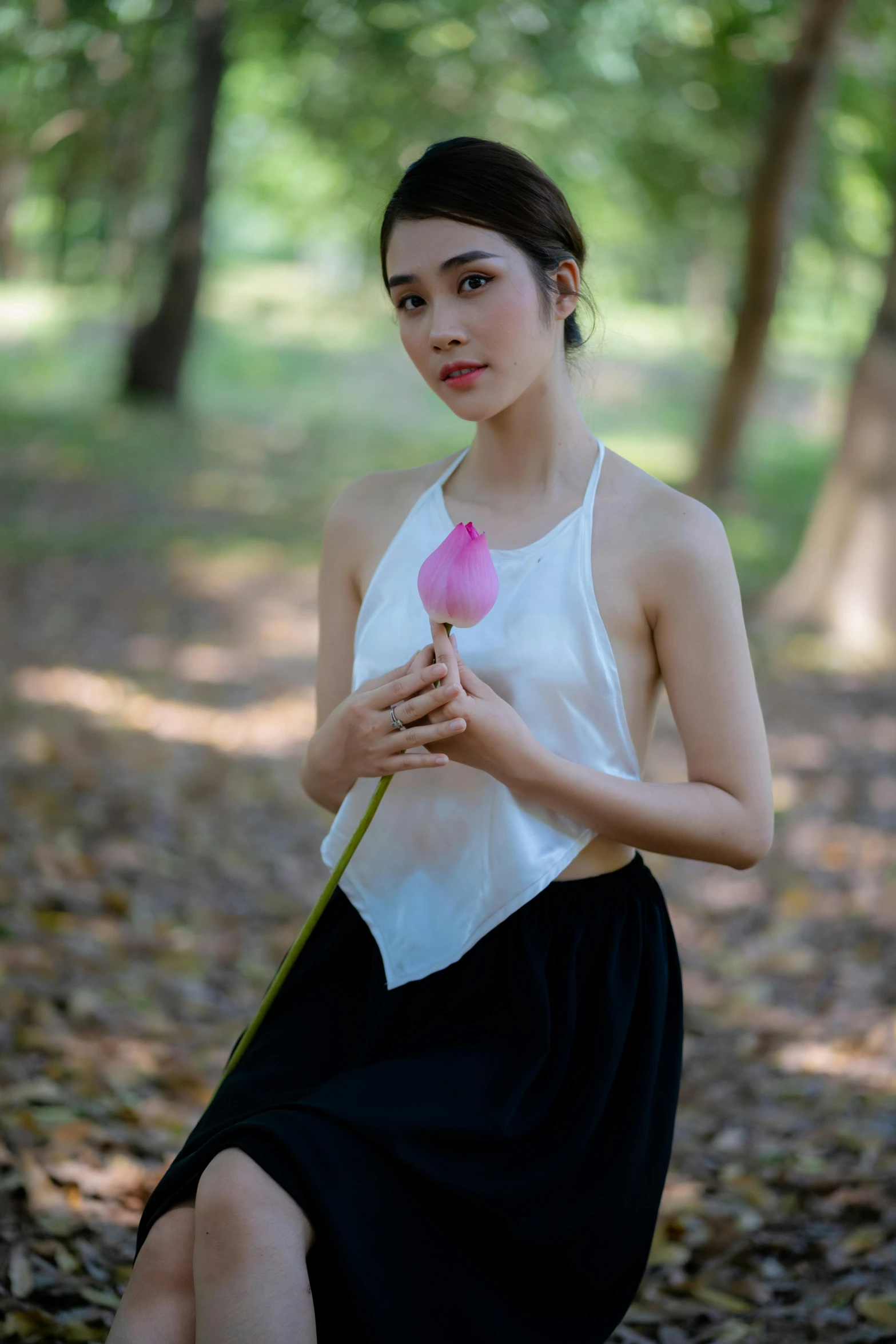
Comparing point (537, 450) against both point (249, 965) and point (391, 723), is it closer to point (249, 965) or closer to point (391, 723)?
point (391, 723)

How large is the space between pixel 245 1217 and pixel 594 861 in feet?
2.41

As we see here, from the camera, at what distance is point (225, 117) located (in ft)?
49.2

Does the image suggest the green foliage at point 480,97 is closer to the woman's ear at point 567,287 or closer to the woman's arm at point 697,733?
the woman's ear at point 567,287

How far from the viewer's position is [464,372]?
1.88 meters

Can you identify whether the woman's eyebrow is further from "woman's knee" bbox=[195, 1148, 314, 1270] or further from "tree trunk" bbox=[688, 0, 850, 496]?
"tree trunk" bbox=[688, 0, 850, 496]

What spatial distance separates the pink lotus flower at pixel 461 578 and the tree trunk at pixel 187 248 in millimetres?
12206

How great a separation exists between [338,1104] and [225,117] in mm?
15382

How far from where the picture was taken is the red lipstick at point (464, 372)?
6.14 ft

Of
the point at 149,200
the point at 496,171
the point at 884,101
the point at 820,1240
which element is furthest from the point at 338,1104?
the point at 149,200

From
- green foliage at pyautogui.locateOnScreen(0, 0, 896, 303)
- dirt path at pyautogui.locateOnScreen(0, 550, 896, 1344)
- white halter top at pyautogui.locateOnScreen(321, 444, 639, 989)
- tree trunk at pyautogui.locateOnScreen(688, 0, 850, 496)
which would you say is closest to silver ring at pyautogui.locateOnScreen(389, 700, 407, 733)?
white halter top at pyautogui.locateOnScreen(321, 444, 639, 989)

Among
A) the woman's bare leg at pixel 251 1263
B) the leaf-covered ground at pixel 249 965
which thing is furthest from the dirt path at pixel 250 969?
the woman's bare leg at pixel 251 1263

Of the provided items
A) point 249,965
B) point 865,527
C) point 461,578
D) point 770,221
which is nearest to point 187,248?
point 770,221

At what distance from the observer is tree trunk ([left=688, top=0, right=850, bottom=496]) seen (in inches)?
362

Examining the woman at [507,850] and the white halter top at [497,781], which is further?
the white halter top at [497,781]
